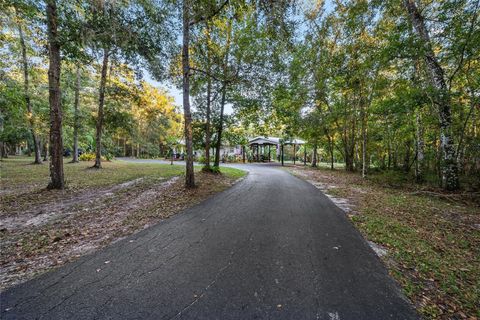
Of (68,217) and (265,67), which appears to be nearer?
(68,217)

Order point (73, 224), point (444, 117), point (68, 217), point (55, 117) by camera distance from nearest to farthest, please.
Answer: point (73, 224) → point (68, 217) → point (55, 117) → point (444, 117)

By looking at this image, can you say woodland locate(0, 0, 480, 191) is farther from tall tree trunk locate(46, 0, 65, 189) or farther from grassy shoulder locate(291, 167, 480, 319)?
grassy shoulder locate(291, 167, 480, 319)

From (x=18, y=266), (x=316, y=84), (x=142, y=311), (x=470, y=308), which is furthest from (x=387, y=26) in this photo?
(x=18, y=266)

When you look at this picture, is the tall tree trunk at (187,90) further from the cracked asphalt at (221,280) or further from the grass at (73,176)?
the grass at (73,176)

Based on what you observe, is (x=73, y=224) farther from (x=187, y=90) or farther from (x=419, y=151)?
(x=419, y=151)

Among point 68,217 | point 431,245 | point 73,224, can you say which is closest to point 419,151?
point 431,245

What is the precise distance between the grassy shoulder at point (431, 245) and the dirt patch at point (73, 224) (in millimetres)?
4498

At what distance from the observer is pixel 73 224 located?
4023 millimetres

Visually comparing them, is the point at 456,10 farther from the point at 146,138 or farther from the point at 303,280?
the point at 146,138

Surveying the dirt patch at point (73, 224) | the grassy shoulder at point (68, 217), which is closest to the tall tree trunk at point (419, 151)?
the grassy shoulder at point (68, 217)

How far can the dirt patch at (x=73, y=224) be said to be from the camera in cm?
270

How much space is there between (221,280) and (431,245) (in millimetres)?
3791

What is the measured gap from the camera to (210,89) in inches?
445

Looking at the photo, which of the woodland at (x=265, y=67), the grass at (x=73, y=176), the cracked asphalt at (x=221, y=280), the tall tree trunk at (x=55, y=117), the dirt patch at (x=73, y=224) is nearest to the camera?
the cracked asphalt at (x=221, y=280)
